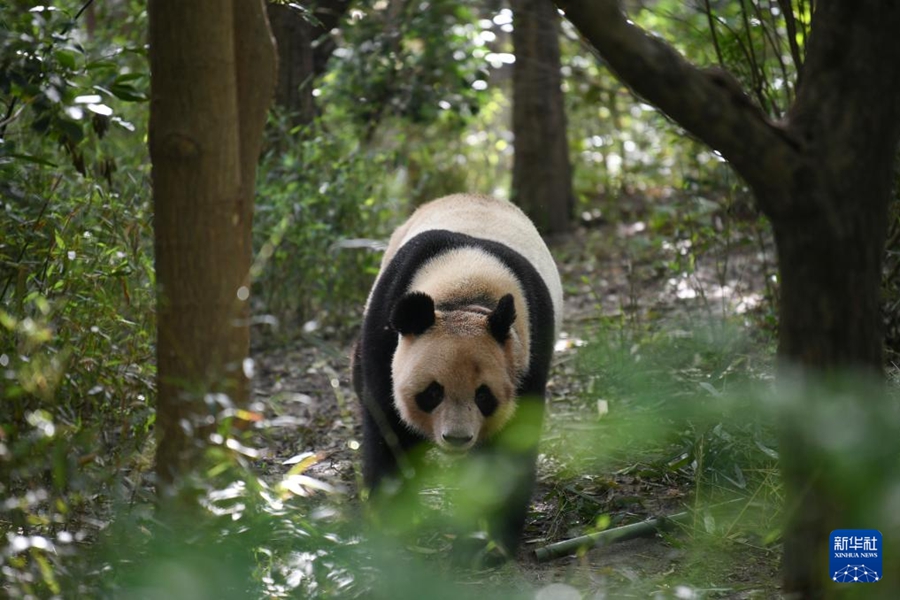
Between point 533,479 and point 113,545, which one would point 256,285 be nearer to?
point 533,479

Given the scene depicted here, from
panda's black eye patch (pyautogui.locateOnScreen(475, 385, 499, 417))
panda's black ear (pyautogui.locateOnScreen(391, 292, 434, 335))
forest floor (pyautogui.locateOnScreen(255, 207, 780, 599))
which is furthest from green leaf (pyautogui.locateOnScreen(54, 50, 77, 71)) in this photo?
panda's black eye patch (pyautogui.locateOnScreen(475, 385, 499, 417))

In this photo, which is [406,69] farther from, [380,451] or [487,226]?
[380,451]

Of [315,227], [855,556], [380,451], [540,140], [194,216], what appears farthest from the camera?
[540,140]

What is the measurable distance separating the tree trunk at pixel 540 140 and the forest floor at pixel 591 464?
5.29 feet

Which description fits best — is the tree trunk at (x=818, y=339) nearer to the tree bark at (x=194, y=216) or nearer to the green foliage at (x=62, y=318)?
the tree bark at (x=194, y=216)

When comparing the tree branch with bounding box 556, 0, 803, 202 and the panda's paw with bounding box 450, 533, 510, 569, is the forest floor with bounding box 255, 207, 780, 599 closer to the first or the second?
the panda's paw with bounding box 450, 533, 510, 569

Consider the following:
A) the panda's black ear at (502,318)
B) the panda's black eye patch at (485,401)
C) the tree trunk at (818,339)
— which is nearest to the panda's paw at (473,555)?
the panda's black eye patch at (485,401)

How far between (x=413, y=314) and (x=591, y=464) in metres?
1.56

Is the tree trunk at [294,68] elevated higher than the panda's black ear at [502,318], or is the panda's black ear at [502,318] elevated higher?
the tree trunk at [294,68]

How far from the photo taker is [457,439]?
13.6 feet

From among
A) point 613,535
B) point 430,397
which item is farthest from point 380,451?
point 613,535

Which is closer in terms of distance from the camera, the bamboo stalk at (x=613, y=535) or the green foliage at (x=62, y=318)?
the green foliage at (x=62, y=318)

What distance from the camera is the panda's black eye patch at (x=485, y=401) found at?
4.30 m

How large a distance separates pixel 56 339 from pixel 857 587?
307 centimetres
